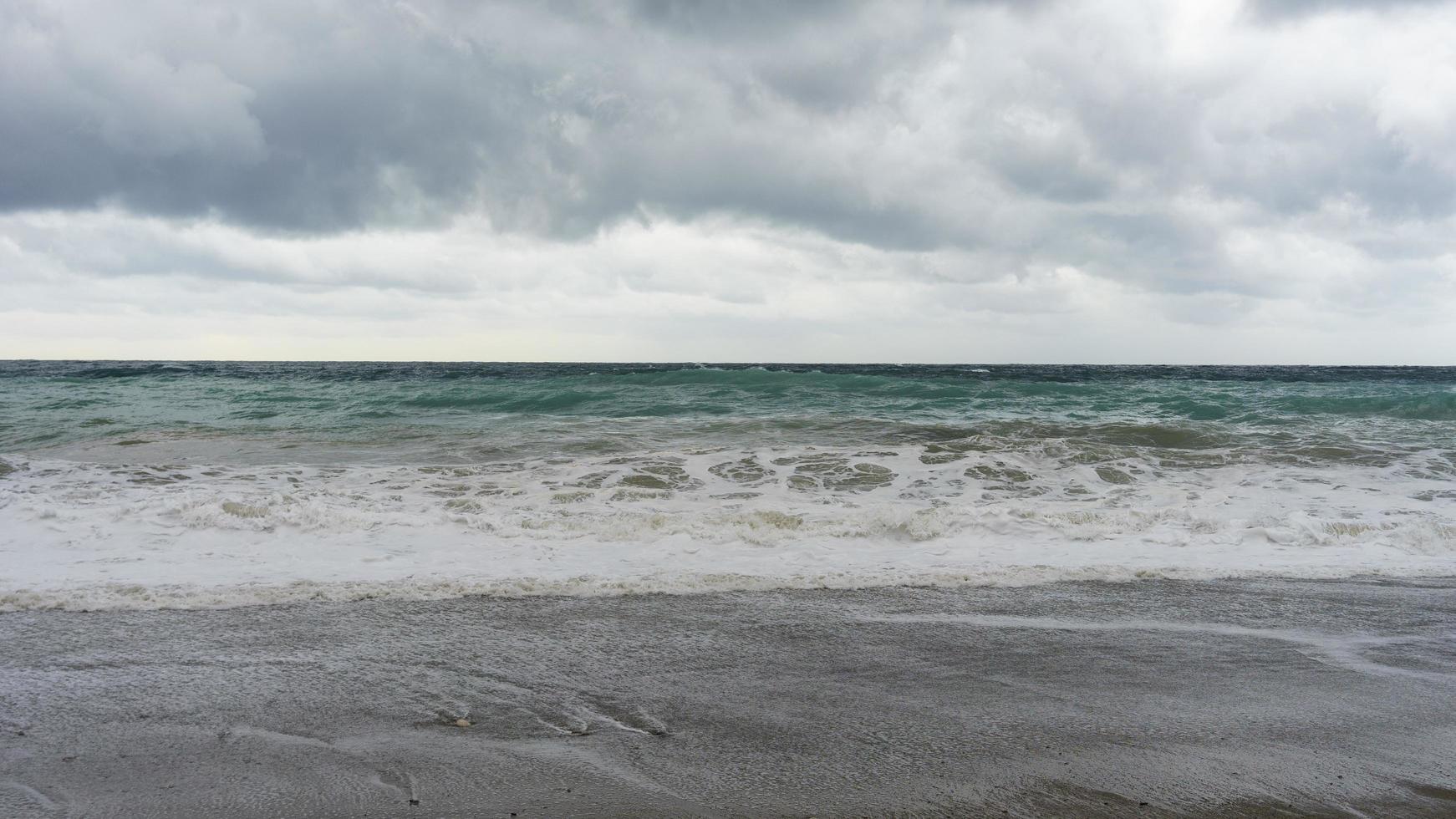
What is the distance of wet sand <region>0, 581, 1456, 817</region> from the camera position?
7.75 ft

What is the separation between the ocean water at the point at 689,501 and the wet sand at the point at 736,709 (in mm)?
638

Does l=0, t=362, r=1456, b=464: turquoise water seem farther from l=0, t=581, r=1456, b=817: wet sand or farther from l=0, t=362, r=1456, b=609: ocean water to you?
l=0, t=581, r=1456, b=817: wet sand

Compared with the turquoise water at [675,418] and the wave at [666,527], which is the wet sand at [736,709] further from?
the turquoise water at [675,418]

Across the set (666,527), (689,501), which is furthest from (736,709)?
(689,501)

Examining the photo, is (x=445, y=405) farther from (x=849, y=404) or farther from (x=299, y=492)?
(x=299, y=492)

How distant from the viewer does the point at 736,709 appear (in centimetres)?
298

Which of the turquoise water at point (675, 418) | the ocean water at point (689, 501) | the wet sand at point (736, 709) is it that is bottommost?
the wet sand at point (736, 709)

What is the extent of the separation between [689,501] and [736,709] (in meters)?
4.70

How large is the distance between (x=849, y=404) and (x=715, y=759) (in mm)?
16096

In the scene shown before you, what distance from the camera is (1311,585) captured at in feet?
15.6

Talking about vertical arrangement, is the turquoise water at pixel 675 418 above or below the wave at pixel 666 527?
above

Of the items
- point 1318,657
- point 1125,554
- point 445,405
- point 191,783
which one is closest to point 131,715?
point 191,783

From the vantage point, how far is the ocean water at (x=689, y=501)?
16.2ft

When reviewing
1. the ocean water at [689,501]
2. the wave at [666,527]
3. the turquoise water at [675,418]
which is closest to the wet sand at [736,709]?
the wave at [666,527]
